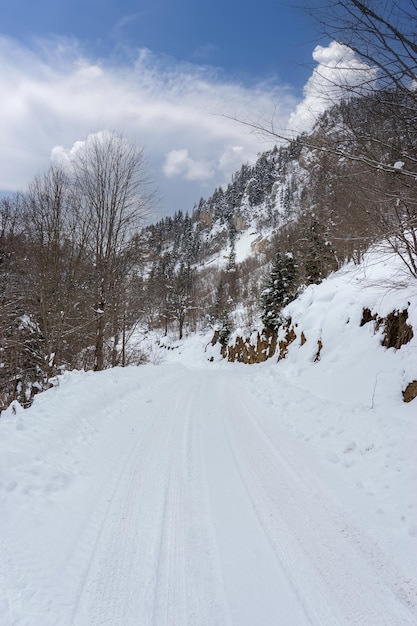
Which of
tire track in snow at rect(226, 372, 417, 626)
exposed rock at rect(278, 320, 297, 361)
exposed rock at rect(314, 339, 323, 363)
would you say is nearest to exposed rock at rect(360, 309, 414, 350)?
exposed rock at rect(314, 339, 323, 363)

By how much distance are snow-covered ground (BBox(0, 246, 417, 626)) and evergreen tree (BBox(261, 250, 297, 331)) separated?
1826 cm

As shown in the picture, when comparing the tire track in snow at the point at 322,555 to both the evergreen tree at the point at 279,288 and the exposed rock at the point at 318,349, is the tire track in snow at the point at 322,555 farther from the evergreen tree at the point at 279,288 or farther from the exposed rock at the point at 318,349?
the evergreen tree at the point at 279,288

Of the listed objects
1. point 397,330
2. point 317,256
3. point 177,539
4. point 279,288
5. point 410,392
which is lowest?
point 177,539

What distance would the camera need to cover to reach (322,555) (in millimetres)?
2650

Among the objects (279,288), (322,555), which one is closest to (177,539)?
(322,555)

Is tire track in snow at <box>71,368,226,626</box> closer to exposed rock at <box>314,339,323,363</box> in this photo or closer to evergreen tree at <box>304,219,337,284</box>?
exposed rock at <box>314,339,323,363</box>

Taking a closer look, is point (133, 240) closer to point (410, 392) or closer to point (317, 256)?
point (410, 392)

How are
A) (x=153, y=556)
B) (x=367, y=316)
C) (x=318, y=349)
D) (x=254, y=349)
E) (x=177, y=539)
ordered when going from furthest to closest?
(x=254, y=349) < (x=318, y=349) < (x=367, y=316) < (x=177, y=539) < (x=153, y=556)

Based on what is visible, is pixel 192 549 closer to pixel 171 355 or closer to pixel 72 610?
pixel 72 610

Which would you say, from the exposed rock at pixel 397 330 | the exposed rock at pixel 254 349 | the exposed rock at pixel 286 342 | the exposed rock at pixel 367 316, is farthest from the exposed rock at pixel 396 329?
the exposed rock at pixel 254 349

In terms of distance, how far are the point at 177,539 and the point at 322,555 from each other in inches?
46.8

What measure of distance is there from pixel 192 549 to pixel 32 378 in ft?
35.9

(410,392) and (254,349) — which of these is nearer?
(410,392)

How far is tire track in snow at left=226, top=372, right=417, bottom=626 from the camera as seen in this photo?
2146 millimetres
